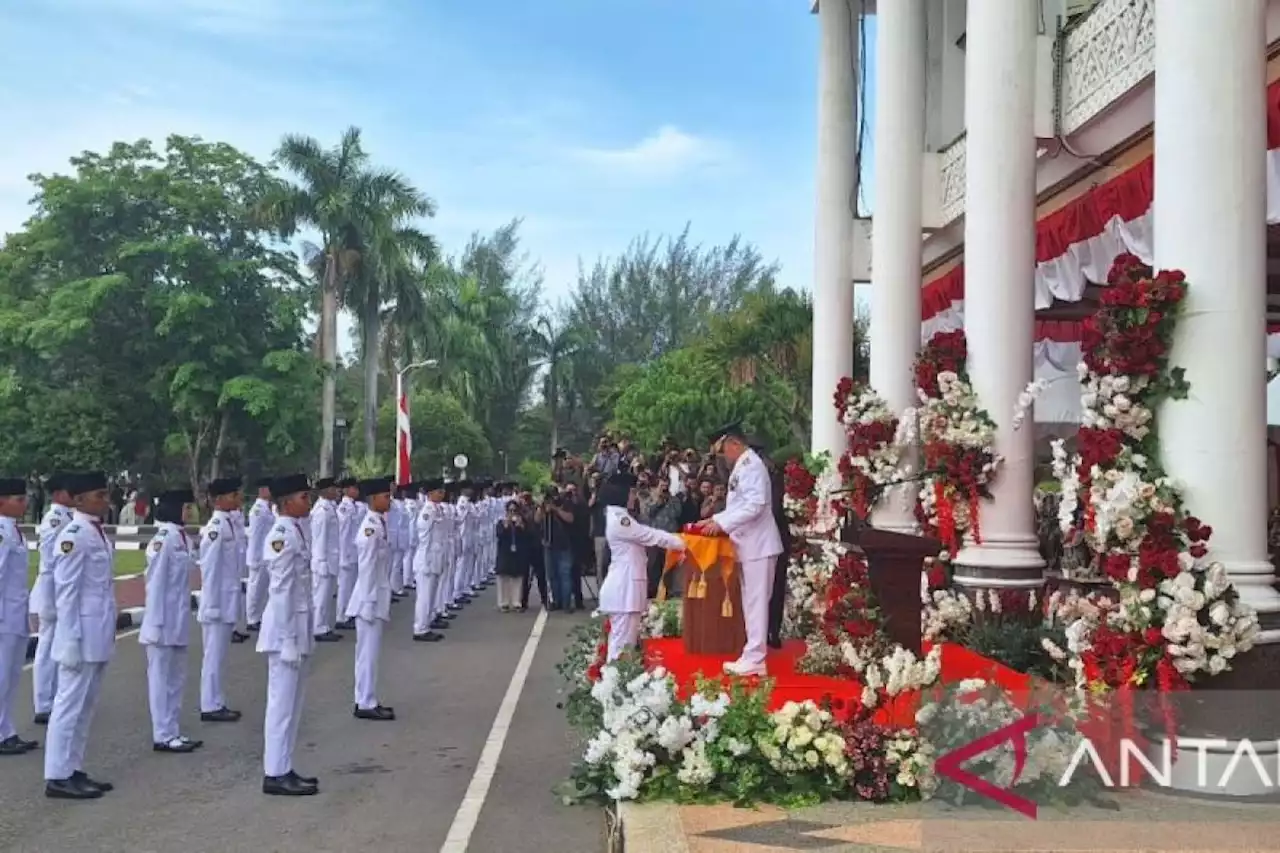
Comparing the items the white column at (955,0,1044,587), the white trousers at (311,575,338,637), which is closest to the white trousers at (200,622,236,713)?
the white trousers at (311,575,338,637)

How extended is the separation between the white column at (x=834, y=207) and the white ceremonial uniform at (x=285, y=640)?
8.03 metres

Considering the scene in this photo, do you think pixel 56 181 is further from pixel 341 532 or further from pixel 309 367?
pixel 341 532

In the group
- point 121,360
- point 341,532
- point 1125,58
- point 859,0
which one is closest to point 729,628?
point 1125,58

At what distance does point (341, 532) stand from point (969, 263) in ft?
29.9

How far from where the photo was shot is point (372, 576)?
9867mm

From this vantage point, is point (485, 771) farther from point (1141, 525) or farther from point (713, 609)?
point (1141, 525)

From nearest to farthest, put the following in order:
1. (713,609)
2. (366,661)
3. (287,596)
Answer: (287,596), (366,661), (713,609)

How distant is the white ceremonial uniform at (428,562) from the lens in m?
15.0

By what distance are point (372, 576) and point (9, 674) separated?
263 centimetres

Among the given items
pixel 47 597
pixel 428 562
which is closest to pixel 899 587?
pixel 47 597

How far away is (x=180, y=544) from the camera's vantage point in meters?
9.69

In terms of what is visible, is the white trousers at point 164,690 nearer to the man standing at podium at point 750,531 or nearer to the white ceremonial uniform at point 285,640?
the white ceremonial uniform at point 285,640

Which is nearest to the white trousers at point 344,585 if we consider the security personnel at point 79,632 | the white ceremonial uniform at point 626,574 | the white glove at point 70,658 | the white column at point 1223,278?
the white ceremonial uniform at point 626,574

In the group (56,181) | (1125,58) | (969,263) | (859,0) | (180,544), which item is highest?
(56,181)
